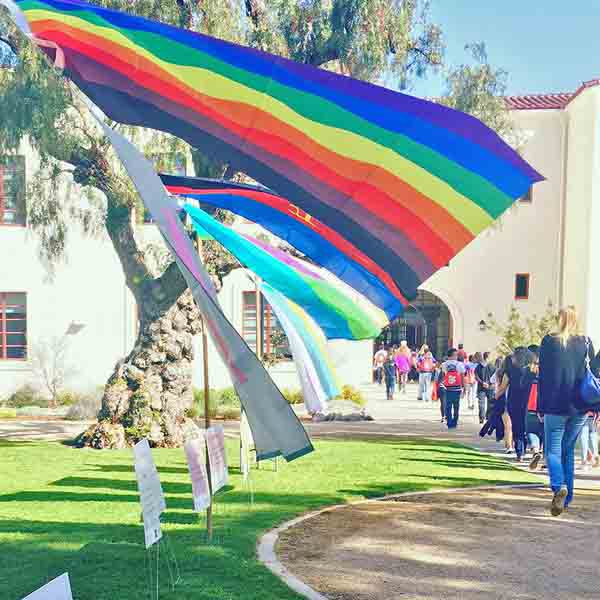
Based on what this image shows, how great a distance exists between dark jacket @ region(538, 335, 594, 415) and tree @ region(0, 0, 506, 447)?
716cm

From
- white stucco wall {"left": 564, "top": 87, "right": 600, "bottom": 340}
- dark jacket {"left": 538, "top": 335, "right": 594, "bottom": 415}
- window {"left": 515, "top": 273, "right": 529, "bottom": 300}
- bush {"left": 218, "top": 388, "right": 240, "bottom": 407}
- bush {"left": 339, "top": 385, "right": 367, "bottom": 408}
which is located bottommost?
bush {"left": 218, "top": 388, "right": 240, "bottom": 407}

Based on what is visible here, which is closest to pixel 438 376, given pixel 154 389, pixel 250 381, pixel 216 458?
pixel 154 389

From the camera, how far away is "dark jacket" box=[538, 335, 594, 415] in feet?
25.3

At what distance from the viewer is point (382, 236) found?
6496 millimetres

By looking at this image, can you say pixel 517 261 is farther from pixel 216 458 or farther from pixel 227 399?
pixel 216 458

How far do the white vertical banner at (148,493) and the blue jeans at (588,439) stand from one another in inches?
297

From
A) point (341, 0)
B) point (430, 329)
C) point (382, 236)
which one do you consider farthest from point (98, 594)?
point (430, 329)

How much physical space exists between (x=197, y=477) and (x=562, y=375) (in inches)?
151

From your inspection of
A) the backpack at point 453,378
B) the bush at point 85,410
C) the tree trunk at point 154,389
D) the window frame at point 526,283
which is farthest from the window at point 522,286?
the tree trunk at point 154,389

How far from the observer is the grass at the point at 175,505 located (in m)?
5.32

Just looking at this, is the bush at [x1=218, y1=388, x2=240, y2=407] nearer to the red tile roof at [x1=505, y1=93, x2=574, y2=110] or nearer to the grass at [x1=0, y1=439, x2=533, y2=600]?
the grass at [x1=0, y1=439, x2=533, y2=600]

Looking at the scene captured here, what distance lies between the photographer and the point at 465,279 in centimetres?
2888

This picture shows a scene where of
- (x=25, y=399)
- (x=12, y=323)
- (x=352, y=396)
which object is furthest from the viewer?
(x=12, y=323)

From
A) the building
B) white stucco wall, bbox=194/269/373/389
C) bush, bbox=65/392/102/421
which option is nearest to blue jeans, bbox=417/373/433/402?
white stucco wall, bbox=194/269/373/389
